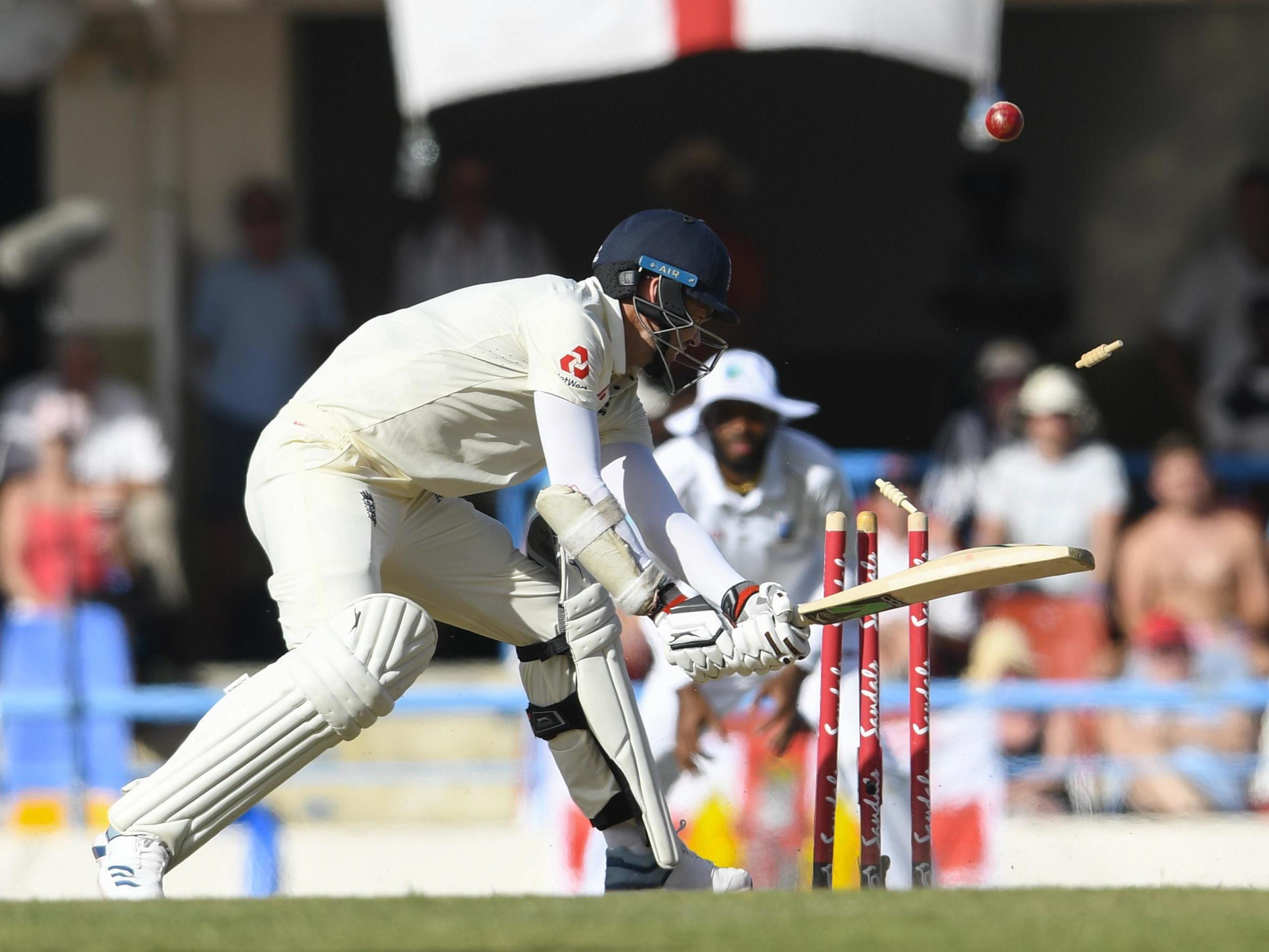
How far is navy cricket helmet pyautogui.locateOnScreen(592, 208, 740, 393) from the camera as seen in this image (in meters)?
4.05

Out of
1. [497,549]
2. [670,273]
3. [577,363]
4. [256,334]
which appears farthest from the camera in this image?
[256,334]

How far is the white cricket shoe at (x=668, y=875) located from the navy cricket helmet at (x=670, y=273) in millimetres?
1086

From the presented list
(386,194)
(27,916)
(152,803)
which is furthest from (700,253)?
(386,194)

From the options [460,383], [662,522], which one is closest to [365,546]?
[460,383]

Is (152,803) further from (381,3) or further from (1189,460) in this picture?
(381,3)

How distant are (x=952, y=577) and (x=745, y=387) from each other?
188 centimetres

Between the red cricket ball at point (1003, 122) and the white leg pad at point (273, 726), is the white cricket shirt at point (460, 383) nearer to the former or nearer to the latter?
the white leg pad at point (273, 726)

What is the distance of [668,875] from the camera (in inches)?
167

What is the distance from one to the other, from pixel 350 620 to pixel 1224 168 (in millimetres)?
6518

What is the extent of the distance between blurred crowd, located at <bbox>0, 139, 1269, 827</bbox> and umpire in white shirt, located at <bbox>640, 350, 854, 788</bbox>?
78 centimetres

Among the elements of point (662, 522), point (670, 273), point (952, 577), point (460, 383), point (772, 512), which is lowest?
point (952, 577)

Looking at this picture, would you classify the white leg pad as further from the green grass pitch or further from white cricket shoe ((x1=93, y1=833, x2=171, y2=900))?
the green grass pitch

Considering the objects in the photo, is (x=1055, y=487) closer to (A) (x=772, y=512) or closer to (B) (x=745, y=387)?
(A) (x=772, y=512)

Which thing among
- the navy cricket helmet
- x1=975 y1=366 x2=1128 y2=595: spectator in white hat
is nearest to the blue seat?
the navy cricket helmet
